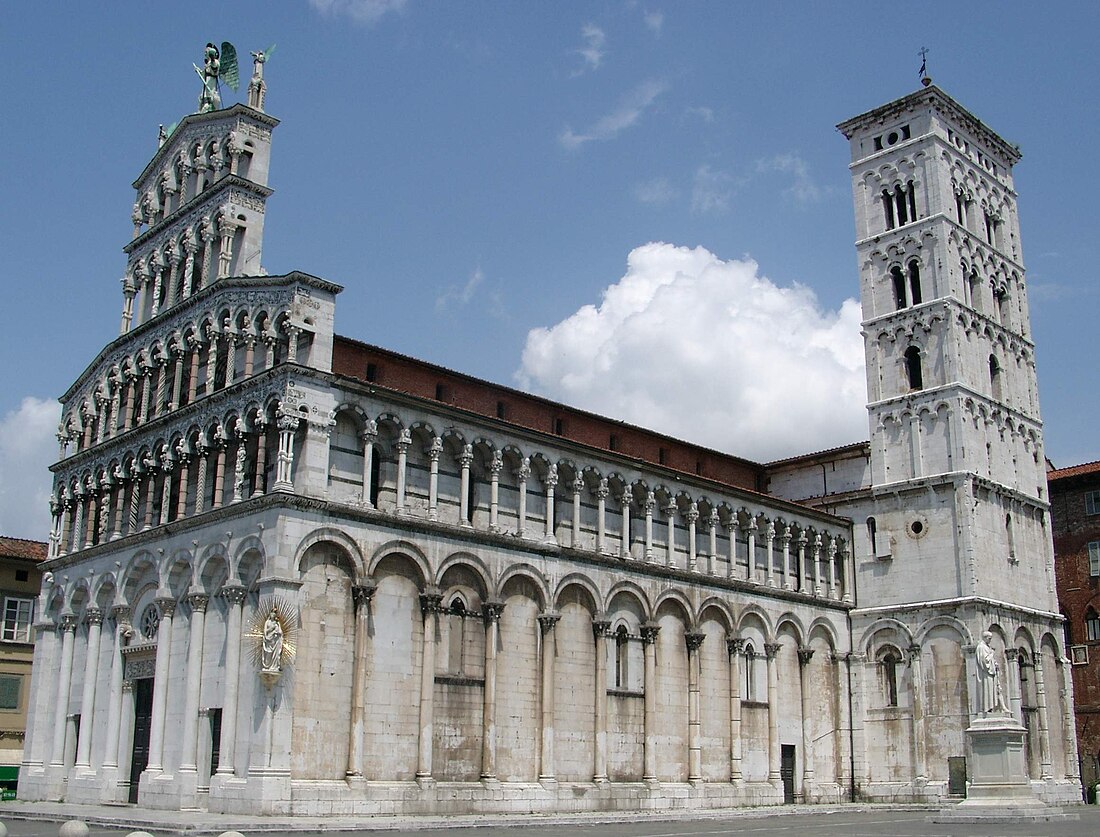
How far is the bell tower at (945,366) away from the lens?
46.0m

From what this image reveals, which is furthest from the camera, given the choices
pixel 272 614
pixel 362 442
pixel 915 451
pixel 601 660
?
pixel 915 451

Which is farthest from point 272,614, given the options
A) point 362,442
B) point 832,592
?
point 832,592

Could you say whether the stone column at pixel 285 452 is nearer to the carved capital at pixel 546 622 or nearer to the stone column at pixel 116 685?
the stone column at pixel 116 685

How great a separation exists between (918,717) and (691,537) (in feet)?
39.3

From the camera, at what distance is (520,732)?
33969 mm

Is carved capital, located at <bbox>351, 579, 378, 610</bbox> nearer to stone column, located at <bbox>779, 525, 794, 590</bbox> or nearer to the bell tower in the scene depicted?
stone column, located at <bbox>779, 525, 794, 590</bbox>

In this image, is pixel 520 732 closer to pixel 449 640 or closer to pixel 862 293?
pixel 449 640

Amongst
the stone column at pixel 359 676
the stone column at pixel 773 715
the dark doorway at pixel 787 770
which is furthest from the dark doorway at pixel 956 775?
the stone column at pixel 359 676

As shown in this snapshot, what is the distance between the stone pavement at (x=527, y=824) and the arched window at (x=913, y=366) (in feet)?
60.5

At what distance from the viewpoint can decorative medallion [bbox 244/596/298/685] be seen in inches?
1119

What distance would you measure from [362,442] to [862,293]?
27.7 metres

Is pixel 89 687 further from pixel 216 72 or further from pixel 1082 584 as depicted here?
pixel 1082 584

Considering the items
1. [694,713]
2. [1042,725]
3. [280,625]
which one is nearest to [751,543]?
[694,713]

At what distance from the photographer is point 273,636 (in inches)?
1125
